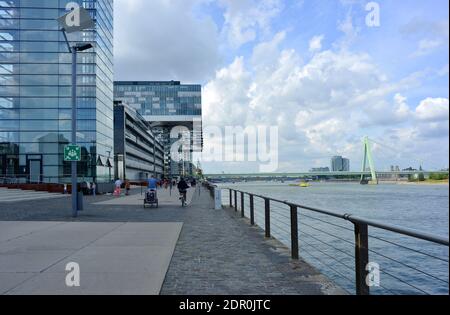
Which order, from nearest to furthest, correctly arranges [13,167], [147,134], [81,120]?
1. [13,167]
2. [81,120]
3. [147,134]

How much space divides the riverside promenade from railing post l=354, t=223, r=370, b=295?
546 mm

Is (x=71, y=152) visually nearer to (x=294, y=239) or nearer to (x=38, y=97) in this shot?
(x=294, y=239)

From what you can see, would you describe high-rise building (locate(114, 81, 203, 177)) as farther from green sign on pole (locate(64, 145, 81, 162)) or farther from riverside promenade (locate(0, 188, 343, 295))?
riverside promenade (locate(0, 188, 343, 295))

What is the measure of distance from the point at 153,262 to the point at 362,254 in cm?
360

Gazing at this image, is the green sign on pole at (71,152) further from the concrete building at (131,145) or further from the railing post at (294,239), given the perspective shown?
the concrete building at (131,145)

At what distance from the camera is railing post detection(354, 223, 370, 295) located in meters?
4.77

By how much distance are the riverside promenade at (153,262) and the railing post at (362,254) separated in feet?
1.79

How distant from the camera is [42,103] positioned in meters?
49.4

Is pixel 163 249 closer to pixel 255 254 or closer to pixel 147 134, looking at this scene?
pixel 255 254

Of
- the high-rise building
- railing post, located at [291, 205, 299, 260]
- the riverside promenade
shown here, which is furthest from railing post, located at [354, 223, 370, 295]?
the high-rise building

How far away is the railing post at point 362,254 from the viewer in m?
4.77

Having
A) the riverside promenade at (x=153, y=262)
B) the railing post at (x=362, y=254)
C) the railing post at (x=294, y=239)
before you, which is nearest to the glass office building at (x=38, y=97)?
the riverside promenade at (x=153, y=262)
